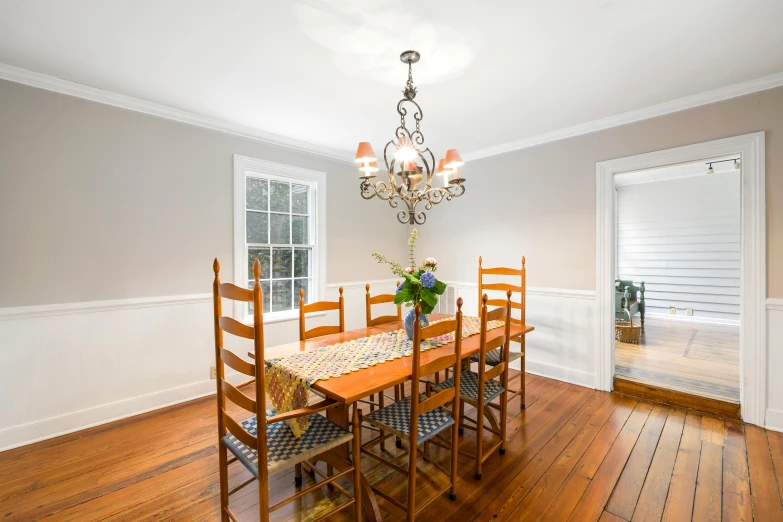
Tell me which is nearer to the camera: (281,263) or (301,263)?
(281,263)

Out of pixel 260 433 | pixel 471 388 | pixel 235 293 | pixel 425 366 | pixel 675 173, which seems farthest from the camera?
pixel 675 173

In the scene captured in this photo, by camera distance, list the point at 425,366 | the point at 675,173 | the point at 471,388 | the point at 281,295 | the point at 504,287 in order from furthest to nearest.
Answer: the point at 675,173 → the point at 281,295 → the point at 504,287 → the point at 471,388 → the point at 425,366

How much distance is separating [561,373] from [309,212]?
10.7 ft

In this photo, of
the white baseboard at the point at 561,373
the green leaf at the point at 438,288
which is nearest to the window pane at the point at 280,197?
the green leaf at the point at 438,288

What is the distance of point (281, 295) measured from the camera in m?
3.87

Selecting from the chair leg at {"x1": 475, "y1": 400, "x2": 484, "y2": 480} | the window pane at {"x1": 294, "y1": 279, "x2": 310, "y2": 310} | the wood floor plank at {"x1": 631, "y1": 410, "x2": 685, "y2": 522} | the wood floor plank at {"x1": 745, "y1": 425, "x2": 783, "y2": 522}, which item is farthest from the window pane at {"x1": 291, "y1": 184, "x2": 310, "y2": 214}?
the wood floor plank at {"x1": 745, "y1": 425, "x2": 783, "y2": 522}

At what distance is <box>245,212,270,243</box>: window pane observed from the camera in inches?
143

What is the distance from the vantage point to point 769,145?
2.65 meters

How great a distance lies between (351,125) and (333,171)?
36.9 inches

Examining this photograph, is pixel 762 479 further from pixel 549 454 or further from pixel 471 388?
pixel 471 388

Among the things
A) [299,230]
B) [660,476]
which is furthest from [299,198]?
[660,476]

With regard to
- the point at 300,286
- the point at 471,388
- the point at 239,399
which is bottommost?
the point at 471,388

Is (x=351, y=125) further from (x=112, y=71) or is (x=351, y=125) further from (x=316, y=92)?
(x=112, y=71)

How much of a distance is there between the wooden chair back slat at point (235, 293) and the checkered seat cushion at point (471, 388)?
4.41ft
